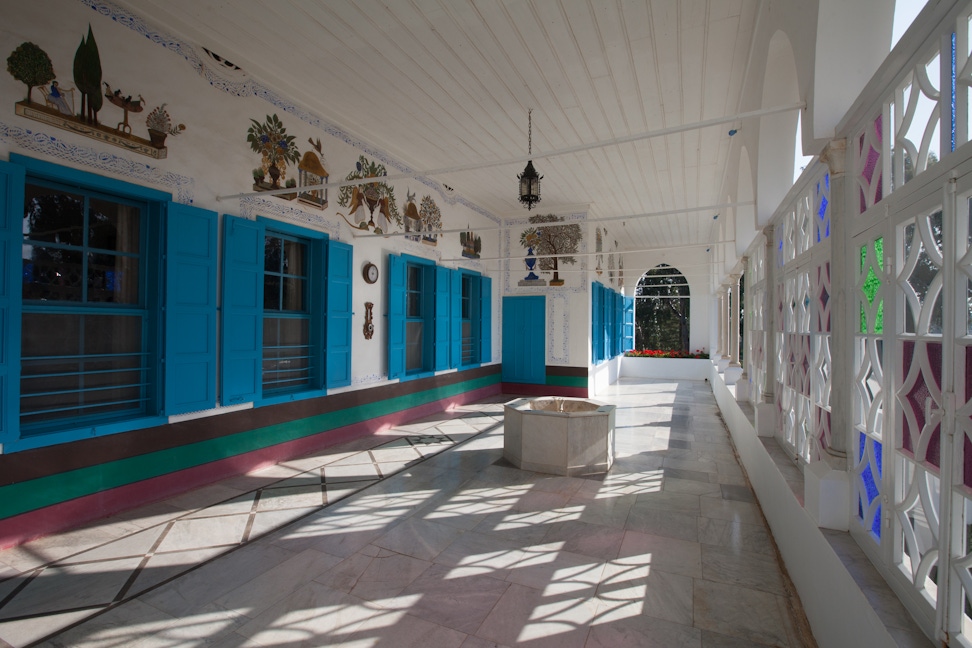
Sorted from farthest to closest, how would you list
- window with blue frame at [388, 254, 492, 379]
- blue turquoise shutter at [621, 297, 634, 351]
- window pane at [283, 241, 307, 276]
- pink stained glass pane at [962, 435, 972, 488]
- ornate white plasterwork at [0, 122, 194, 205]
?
blue turquoise shutter at [621, 297, 634, 351], window with blue frame at [388, 254, 492, 379], window pane at [283, 241, 307, 276], ornate white plasterwork at [0, 122, 194, 205], pink stained glass pane at [962, 435, 972, 488]

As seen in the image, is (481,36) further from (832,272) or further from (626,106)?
(832,272)

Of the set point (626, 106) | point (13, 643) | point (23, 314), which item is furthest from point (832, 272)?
point (23, 314)

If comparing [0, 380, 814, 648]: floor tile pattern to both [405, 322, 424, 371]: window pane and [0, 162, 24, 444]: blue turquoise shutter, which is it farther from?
[405, 322, 424, 371]: window pane

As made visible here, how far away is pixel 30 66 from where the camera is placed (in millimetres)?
3277

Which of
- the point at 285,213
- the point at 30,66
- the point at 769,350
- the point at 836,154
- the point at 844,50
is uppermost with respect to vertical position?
the point at 30,66

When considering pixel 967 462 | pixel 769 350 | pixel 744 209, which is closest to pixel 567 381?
pixel 744 209

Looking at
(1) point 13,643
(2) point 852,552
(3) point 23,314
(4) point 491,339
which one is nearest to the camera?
(2) point 852,552

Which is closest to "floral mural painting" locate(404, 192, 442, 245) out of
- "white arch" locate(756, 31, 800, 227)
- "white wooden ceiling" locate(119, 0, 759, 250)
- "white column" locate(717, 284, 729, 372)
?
"white wooden ceiling" locate(119, 0, 759, 250)

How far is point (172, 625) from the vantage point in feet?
8.18

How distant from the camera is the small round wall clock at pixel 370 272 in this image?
6.57 meters

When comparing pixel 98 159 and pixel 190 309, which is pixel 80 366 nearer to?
pixel 190 309

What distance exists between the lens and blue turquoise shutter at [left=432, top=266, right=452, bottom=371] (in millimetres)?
8234

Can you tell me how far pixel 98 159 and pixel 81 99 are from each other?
426 millimetres

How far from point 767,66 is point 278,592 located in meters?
4.89
